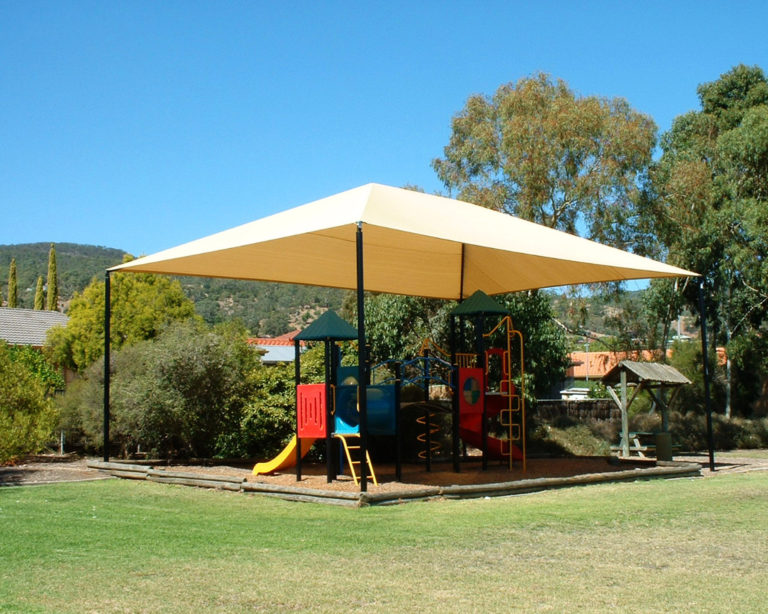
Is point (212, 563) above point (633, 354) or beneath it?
beneath

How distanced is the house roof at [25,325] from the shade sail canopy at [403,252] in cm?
2522

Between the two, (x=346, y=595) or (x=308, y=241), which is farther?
(x=308, y=241)

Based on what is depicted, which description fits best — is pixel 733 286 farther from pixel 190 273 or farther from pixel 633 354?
pixel 190 273

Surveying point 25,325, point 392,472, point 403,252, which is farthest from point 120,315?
point 392,472

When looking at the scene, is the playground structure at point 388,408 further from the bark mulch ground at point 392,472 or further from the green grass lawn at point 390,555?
the green grass lawn at point 390,555

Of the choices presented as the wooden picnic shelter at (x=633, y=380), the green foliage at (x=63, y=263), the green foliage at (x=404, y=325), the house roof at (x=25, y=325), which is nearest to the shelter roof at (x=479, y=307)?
the wooden picnic shelter at (x=633, y=380)

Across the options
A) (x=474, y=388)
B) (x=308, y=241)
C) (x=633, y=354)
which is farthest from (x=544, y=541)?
(x=633, y=354)

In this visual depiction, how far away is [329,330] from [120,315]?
53.1 ft

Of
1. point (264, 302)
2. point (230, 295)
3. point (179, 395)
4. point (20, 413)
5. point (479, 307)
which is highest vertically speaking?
point (230, 295)

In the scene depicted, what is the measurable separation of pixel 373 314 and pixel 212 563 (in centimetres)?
1958

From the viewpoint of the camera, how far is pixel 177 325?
57.2 feet

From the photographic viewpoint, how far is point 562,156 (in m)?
25.2

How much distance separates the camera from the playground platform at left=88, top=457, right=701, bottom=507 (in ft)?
36.2

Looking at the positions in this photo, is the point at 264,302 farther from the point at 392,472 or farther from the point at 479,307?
the point at 392,472
